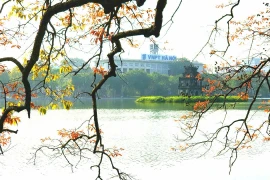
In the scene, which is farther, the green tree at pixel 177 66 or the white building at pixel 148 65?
the white building at pixel 148 65

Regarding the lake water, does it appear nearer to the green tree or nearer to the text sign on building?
the green tree

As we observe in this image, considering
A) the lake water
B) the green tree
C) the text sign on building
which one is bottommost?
the lake water

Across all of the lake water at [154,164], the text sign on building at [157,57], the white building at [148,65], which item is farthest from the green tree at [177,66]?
the lake water at [154,164]

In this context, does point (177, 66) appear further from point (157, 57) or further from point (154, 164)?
point (154, 164)

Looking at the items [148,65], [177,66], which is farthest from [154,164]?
[148,65]

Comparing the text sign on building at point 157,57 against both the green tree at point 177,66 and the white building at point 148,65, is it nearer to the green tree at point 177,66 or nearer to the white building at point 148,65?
the white building at point 148,65

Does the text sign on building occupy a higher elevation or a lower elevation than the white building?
higher

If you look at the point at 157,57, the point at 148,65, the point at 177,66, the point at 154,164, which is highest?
the point at 157,57

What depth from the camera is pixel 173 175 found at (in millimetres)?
10414

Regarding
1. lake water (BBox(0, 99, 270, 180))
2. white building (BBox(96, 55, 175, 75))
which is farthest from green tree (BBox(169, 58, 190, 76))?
lake water (BBox(0, 99, 270, 180))

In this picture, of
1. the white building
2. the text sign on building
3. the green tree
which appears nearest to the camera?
the green tree

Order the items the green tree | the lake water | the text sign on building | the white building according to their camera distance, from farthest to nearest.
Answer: the text sign on building
the white building
the green tree
the lake water

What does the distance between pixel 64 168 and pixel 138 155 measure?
2.69 m

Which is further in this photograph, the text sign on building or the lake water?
the text sign on building
